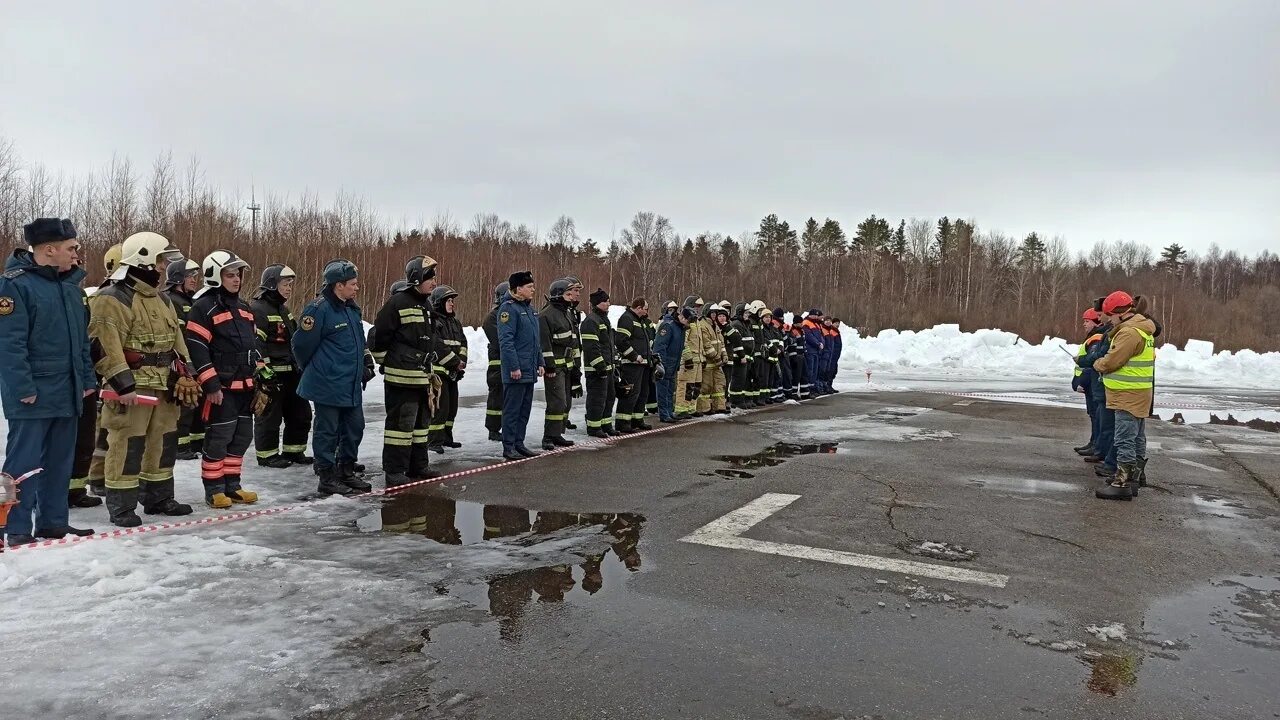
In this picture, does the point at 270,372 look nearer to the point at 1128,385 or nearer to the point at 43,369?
the point at 43,369

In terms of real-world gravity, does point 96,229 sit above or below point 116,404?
above

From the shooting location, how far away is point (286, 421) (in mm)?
8992

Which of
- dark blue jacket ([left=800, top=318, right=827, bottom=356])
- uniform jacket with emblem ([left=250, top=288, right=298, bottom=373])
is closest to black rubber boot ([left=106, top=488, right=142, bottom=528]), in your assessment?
uniform jacket with emblem ([left=250, top=288, right=298, bottom=373])

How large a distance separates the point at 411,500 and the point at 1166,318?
71.2 m

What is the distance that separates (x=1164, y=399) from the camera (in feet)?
72.6

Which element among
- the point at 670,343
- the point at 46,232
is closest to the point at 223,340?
the point at 46,232

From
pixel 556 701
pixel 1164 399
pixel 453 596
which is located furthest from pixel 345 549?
pixel 1164 399

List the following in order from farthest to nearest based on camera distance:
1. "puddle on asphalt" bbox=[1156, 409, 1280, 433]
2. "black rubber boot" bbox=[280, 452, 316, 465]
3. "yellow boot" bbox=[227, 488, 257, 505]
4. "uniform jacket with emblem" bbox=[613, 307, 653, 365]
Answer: "puddle on asphalt" bbox=[1156, 409, 1280, 433] → "uniform jacket with emblem" bbox=[613, 307, 653, 365] → "black rubber boot" bbox=[280, 452, 316, 465] → "yellow boot" bbox=[227, 488, 257, 505]

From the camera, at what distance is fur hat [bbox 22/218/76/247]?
5449 millimetres

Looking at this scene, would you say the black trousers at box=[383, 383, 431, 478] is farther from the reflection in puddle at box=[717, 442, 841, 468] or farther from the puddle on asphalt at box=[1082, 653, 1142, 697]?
the puddle on asphalt at box=[1082, 653, 1142, 697]

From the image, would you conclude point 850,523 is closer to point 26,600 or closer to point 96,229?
point 26,600

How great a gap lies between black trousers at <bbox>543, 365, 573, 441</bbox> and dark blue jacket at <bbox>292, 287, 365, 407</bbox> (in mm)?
3092

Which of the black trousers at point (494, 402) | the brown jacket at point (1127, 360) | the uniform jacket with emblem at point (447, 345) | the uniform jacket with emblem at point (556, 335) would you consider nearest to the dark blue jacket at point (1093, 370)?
the brown jacket at point (1127, 360)

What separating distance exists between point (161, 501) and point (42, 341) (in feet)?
5.37
